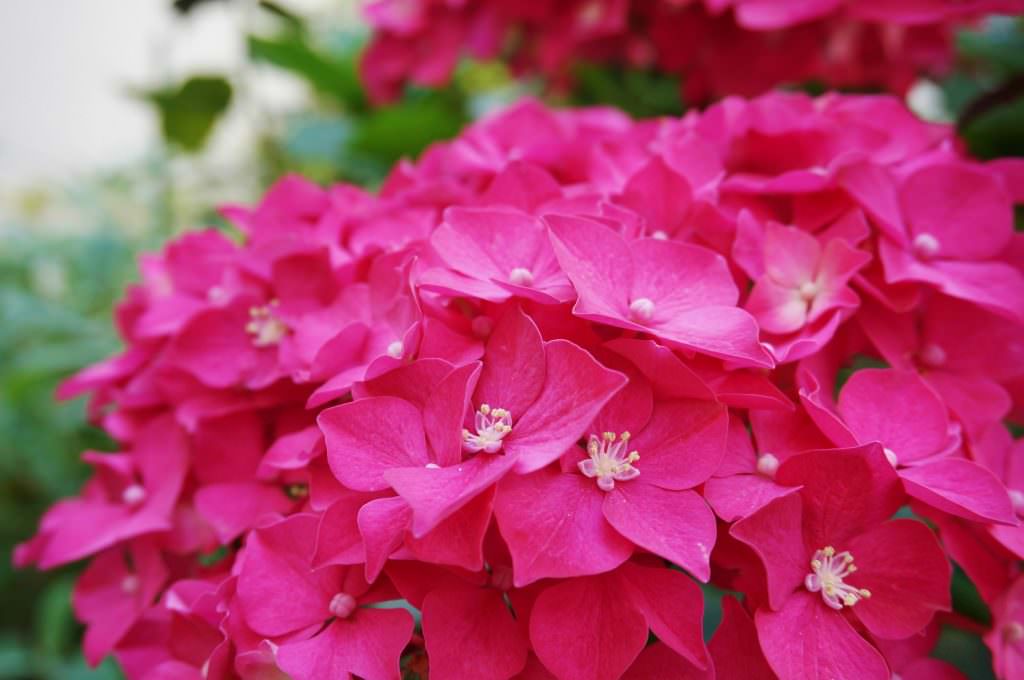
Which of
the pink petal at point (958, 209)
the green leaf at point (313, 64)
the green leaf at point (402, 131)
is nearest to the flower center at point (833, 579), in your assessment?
the pink petal at point (958, 209)

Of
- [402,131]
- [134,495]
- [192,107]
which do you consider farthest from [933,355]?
[192,107]

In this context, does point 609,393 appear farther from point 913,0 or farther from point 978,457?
point 913,0

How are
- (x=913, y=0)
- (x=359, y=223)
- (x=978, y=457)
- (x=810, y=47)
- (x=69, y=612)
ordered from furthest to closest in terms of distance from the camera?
(x=69, y=612)
(x=810, y=47)
(x=913, y=0)
(x=359, y=223)
(x=978, y=457)

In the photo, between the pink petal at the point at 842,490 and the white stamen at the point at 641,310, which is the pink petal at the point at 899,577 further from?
the white stamen at the point at 641,310

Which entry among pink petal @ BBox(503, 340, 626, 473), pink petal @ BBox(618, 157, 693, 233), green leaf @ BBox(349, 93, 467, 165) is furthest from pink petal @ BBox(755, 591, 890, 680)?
green leaf @ BBox(349, 93, 467, 165)

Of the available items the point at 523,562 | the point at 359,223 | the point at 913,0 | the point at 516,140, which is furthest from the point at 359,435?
the point at 913,0

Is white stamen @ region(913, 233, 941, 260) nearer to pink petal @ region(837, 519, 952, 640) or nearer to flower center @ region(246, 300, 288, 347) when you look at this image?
pink petal @ region(837, 519, 952, 640)
